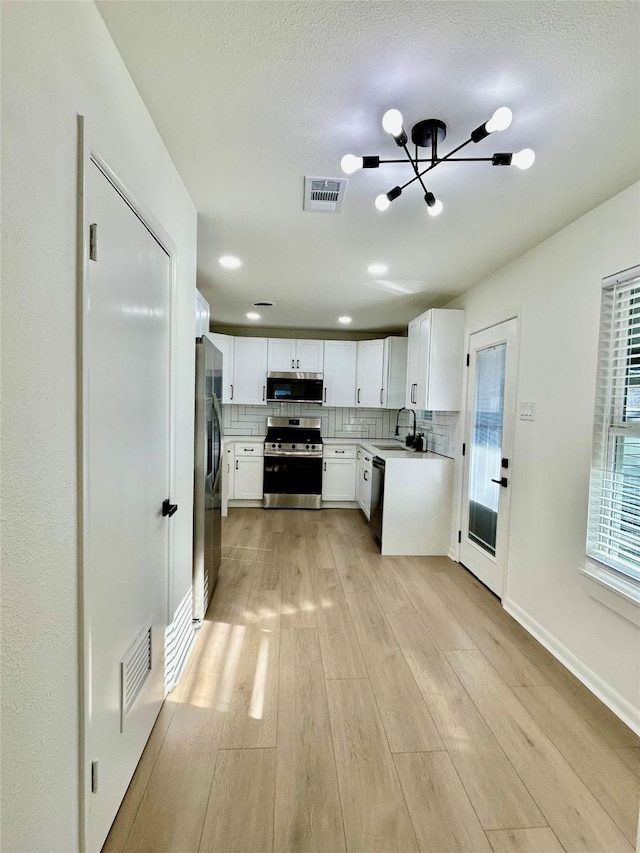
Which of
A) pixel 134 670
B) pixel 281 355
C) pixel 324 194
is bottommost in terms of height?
pixel 134 670

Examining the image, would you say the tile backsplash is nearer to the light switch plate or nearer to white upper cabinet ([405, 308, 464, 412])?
white upper cabinet ([405, 308, 464, 412])

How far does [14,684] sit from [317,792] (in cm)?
118

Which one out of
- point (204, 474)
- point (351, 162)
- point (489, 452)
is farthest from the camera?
point (489, 452)

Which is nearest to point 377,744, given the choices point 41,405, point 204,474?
point 204,474

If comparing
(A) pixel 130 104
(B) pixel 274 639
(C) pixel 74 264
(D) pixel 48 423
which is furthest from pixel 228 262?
(B) pixel 274 639

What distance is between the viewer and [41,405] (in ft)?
2.80

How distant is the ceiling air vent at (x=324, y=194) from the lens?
188 centimetres

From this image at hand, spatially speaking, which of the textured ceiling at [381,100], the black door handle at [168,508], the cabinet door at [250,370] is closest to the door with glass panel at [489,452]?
the textured ceiling at [381,100]

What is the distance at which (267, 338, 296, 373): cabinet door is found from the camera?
532cm

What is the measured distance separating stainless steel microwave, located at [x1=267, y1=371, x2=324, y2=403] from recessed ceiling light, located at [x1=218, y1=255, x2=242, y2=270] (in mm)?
2264

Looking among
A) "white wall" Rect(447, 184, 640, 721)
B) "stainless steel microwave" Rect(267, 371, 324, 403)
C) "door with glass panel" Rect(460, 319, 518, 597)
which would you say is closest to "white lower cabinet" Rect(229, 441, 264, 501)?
"stainless steel microwave" Rect(267, 371, 324, 403)

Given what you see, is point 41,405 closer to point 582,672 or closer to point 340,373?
point 582,672

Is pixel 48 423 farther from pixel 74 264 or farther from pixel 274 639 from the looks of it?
pixel 274 639

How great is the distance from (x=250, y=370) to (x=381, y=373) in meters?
1.78
